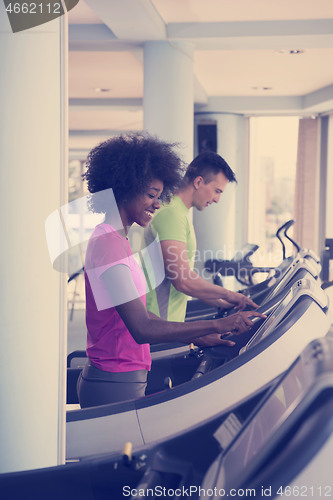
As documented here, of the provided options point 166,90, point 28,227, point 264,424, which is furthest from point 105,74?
point 264,424

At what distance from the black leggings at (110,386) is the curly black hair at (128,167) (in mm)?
422

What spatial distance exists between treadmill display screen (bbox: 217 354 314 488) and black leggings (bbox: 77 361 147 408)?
1.93ft

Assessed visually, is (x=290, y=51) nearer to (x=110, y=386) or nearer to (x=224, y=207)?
(x=224, y=207)

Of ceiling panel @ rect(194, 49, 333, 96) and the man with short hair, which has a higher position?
ceiling panel @ rect(194, 49, 333, 96)

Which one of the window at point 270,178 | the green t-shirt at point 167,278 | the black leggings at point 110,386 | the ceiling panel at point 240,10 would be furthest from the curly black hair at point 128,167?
the window at point 270,178

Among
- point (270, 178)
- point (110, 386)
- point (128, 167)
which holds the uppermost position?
point (270, 178)

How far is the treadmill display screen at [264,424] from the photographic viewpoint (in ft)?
2.26

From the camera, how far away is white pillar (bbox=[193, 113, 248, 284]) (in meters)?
6.95

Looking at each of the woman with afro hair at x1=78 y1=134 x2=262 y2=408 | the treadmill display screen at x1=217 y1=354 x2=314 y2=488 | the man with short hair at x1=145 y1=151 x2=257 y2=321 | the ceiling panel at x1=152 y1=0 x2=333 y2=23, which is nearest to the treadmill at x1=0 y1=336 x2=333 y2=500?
the treadmill display screen at x1=217 y1=354 x2=314 y2=488

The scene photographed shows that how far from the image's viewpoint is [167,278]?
2.03 m

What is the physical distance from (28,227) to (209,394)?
0.56 meters

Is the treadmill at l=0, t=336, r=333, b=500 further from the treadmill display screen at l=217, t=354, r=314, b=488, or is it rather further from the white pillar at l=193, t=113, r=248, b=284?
the white pillar at l=193, t=113, r=248, b=284

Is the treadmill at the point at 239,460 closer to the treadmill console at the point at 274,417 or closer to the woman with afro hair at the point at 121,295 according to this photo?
the treadmill console at the point at 274,417

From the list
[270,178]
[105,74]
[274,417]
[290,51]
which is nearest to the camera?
[274,417]
